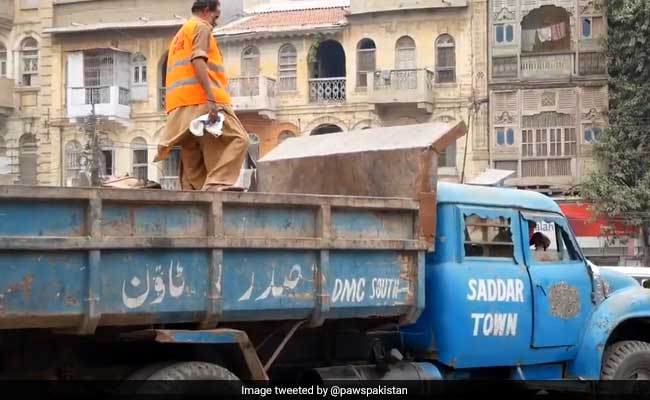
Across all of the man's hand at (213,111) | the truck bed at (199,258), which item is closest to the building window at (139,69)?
the man's hand at (213,111)

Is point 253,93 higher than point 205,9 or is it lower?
higher

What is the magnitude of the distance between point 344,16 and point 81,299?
23.5m

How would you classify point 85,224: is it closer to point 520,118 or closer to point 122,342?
point 122,342

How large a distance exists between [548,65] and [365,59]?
16.2 ft

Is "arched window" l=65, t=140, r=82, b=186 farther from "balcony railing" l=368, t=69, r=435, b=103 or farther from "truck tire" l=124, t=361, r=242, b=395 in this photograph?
"truck tire" l=124, t=361, r=242, b=395

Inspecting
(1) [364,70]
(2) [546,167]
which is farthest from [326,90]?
(2) [546,167]

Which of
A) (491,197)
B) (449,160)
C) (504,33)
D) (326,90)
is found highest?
(504,33)

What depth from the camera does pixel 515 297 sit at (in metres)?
6.83

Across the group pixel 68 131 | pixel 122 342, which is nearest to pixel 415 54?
pixel 68 131

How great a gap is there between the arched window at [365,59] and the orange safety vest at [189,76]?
21.2m

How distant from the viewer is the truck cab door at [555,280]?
7.02m

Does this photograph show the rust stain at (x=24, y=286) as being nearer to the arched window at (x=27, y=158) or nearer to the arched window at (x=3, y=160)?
the arched window at (x=27, y=158)

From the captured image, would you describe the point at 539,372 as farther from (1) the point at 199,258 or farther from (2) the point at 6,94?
(2) the point at 6,94

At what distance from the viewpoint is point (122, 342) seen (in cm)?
536
